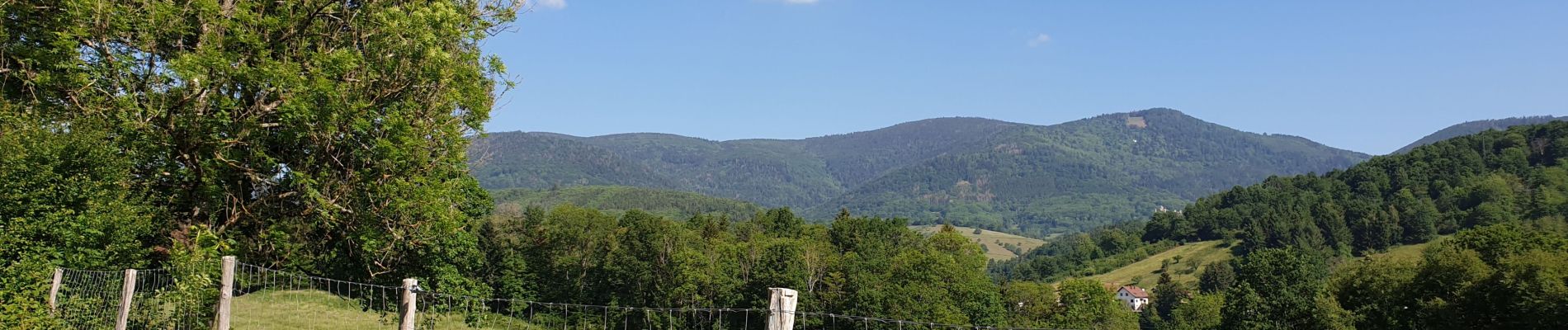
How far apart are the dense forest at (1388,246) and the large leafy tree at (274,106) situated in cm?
3889

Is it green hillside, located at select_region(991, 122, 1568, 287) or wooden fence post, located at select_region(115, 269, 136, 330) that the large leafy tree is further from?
green hillside, located at select_region(991, 122, 1568, 287)

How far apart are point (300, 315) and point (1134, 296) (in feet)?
396

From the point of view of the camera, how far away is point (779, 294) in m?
8.29

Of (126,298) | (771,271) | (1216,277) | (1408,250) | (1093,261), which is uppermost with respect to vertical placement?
(126,298)

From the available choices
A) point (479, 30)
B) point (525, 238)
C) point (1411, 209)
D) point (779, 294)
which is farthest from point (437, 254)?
point (1411, 209)

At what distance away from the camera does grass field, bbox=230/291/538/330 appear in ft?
75.2

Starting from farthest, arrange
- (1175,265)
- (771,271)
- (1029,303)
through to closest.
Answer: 1. (1175,265)
2. (1029,303)
3. (771,271)

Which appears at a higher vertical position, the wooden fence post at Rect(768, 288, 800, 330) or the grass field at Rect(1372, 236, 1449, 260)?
the wooden fence post at Rect(768, 288, 800, 330)

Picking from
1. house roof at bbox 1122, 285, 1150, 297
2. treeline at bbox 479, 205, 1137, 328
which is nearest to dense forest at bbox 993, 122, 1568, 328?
house roof at bbox 1122, 285, 1150, 297

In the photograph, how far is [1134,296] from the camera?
440ft

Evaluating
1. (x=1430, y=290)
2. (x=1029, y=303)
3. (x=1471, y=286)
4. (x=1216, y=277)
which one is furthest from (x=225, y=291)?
(x=1216, y=277)

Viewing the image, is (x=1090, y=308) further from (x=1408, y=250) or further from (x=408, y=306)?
(x=1408, y=250)

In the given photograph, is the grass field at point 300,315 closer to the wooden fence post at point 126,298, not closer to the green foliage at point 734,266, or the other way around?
the wooden fence post at point 126,298

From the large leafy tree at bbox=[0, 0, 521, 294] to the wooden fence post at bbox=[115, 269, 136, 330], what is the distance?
2451 millimetres
